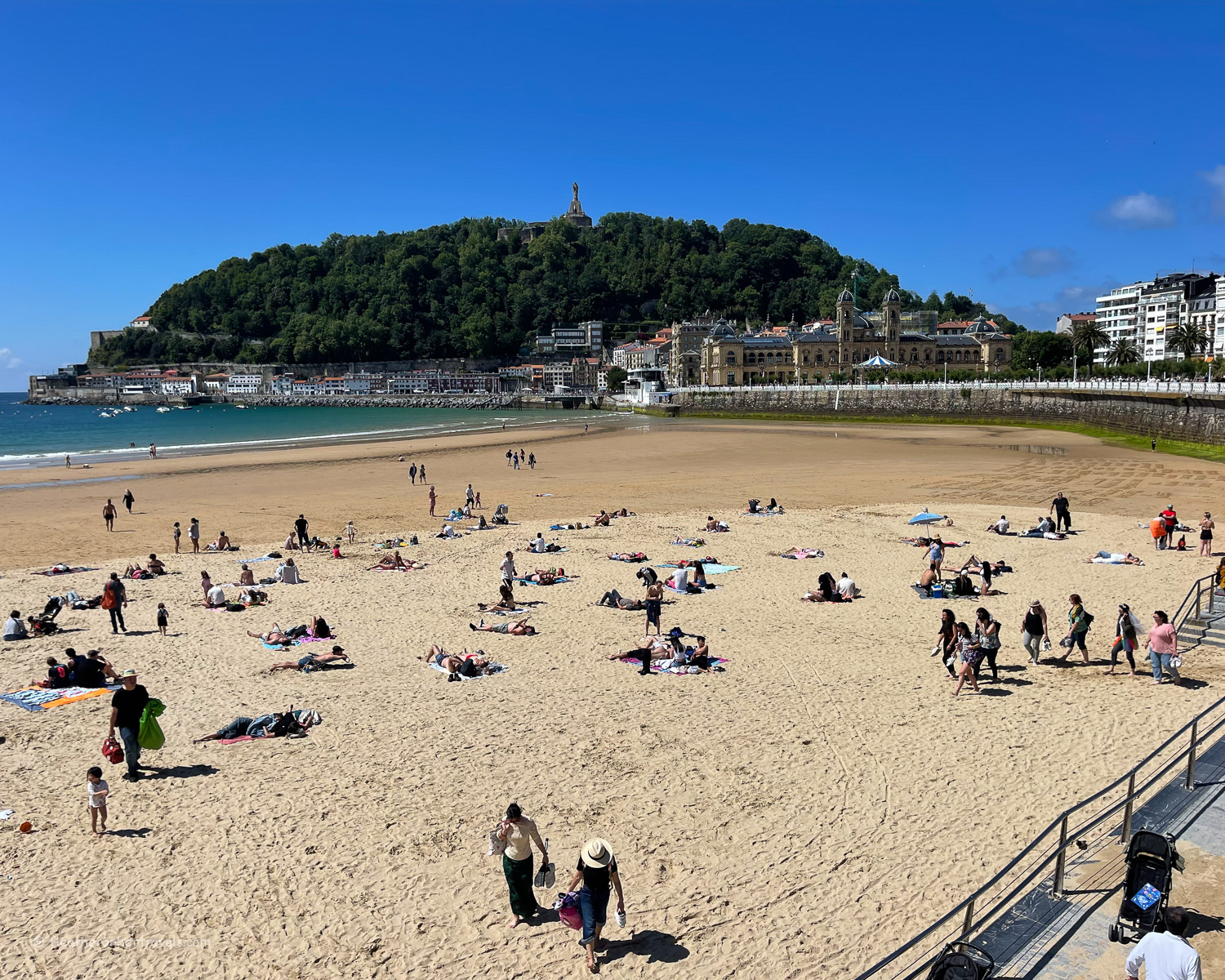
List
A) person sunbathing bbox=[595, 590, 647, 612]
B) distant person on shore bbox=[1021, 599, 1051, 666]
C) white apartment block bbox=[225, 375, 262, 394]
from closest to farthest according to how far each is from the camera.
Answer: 1. distant person on shore bbox=[1021, 599, 1051, 666]
2. person sunbathing bbox=[595, 590, 647, 612]
3. white apartment block bbox=[225, 375, 262, 394]

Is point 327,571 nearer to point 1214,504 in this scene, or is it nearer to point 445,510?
point 445,510

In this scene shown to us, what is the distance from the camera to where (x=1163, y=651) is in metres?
10.6

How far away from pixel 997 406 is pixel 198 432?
74.9 meters

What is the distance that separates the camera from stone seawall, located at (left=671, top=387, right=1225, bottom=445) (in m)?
44.3

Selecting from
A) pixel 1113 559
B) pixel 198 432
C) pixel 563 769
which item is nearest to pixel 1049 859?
pixel 563 769

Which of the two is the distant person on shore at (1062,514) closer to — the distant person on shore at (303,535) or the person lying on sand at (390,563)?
the person lying on sand at (390,563)

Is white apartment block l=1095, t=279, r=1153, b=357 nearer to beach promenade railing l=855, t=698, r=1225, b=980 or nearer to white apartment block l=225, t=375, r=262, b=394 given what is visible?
beach promenade railing l=855, t=698, r=1225, b=980

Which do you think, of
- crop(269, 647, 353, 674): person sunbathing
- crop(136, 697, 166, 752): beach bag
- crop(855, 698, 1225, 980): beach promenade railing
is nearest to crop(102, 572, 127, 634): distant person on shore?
crop(269, 647, 353, 674): person sunbathing

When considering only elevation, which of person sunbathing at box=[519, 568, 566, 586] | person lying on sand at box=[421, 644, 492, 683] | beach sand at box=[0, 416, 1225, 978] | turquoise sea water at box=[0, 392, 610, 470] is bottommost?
beach sand at box=[0, 416, 1225, 978]

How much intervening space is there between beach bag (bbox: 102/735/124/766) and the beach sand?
0.40 metres

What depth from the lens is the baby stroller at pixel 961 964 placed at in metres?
4.79

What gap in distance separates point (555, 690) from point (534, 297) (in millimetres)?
196098

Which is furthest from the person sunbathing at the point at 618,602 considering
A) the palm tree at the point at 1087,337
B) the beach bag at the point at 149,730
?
the palm tree at the point at 1087,337

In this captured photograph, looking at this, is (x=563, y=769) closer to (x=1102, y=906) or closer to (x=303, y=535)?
(x=1102, y=906)
